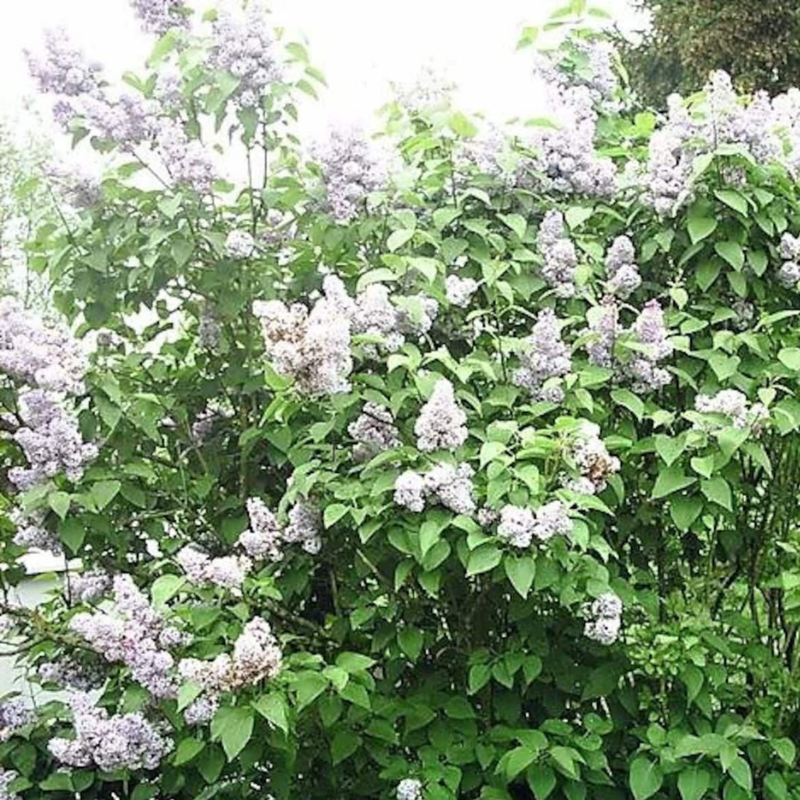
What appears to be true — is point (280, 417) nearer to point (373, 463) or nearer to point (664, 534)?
point (373, 463)

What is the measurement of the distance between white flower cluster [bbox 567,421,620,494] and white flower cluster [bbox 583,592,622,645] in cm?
Result: 24

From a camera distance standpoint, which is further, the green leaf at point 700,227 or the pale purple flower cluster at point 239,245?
the pale purple flower cluster at point 239,245

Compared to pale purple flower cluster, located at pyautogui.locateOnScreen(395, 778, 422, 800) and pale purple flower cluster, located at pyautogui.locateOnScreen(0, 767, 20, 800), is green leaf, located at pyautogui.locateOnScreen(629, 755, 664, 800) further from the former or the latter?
pale purple flower cluster, located at pyautogui.locateOnScreen(0, 767, 20, 800)

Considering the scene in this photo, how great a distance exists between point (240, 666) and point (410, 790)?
0.50 metres

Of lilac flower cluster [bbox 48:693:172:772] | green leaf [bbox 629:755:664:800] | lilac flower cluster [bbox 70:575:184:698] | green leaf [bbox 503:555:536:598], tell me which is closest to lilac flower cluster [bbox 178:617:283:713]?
lilac flower cluster [bbox 70:575:184:698]

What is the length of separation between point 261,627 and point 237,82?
108 cm

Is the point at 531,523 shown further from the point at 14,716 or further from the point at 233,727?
the point at 14,716

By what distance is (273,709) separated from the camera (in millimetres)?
1967

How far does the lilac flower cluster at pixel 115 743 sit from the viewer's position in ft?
7.20

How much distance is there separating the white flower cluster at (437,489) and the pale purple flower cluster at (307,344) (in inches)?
8.0

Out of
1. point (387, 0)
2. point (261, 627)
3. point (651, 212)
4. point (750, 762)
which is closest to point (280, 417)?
point (261, 627)

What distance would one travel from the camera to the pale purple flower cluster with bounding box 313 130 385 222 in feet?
8.15

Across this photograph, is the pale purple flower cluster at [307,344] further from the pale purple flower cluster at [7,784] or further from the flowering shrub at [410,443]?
the pale purple flower cluster at [7,784]

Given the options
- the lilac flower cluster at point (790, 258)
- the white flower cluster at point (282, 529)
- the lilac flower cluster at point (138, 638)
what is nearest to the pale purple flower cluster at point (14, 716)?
the lilac flower cluster at point (138, 638)
